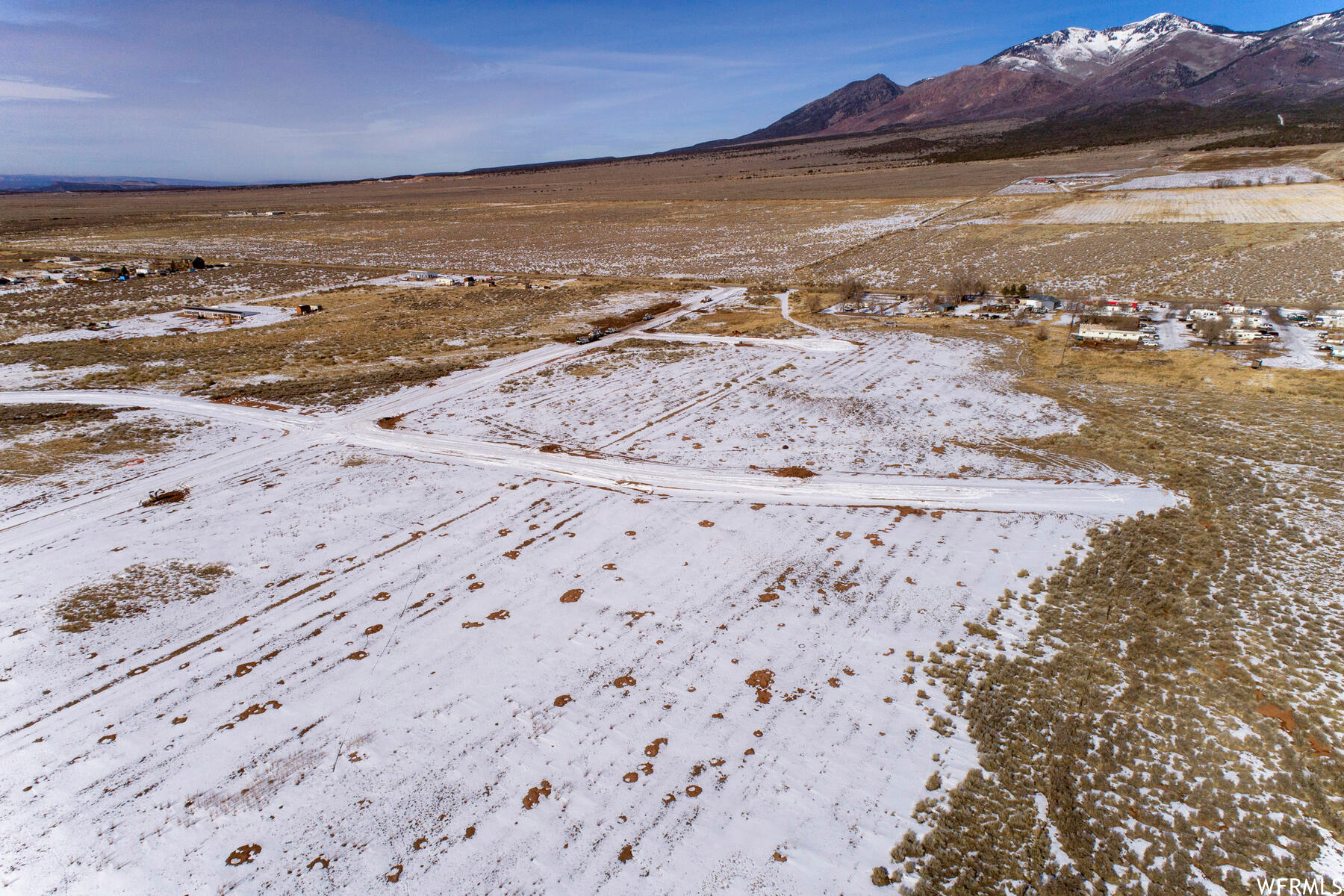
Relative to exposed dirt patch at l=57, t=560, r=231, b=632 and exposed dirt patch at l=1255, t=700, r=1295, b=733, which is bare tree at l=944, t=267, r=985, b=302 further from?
exposed dirt patch at l=57, t=560, r=231, b=632

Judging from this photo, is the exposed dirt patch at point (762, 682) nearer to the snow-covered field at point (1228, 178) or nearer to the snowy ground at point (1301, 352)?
the snowy ground at point (1301, 352)

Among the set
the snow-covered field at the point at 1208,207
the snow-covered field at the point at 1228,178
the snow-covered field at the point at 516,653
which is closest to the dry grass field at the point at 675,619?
the snow-covered field at the point at 516,653

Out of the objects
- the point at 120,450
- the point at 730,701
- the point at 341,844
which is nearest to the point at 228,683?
the point at 341,844

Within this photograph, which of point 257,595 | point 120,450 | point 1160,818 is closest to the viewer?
point 1160,818

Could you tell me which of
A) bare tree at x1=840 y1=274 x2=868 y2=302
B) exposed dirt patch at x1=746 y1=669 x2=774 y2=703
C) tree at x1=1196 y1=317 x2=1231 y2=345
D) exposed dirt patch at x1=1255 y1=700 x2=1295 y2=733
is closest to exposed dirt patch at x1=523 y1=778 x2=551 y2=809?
exposed dirt patch at x1=746 y1=669 x2=774 y2=703

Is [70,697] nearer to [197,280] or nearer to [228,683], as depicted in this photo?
[228,683]
